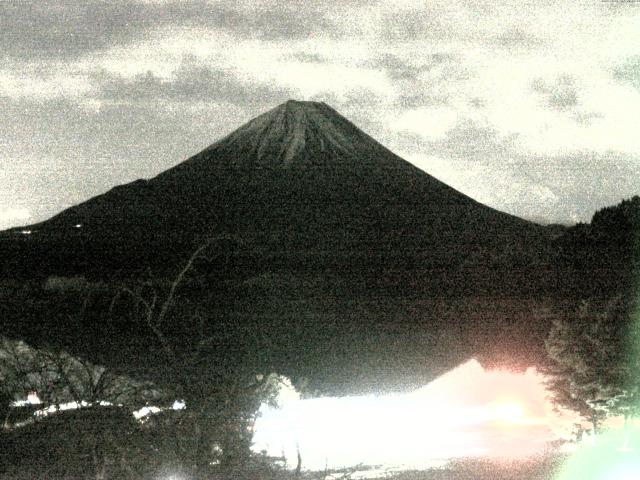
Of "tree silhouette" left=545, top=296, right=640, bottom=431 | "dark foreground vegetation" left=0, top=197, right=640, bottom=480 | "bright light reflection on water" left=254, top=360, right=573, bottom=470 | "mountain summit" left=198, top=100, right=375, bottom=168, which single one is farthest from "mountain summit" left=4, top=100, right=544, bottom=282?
"tree silhouette" left=545, top=296, right=640, bottom=431

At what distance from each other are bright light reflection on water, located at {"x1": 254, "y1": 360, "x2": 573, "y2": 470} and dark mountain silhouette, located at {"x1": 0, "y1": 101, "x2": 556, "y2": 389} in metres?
3.29

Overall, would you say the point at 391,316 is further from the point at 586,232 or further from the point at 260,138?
the point at 260,138

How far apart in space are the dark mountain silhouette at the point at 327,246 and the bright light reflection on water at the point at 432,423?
3286 millimetres

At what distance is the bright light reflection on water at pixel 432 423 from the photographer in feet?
78.9

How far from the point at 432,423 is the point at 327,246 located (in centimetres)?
10205

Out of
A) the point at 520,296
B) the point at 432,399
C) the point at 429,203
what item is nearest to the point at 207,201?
the point at 429,203

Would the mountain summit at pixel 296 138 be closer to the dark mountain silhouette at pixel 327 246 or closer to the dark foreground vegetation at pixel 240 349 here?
the dark mountain silhouette at pixel 327 246

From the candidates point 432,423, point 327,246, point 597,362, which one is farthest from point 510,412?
point 327,246

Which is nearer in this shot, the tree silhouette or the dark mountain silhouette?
the tree silhouette

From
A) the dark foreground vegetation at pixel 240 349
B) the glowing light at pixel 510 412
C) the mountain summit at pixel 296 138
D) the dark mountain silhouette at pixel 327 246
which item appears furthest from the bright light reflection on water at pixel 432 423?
the mountain summit at pixel 296 138

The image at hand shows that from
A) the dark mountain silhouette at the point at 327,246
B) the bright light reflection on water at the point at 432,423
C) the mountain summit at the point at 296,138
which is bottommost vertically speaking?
the bright light reflection on water at the point at 432,423

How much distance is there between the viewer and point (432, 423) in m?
31.8

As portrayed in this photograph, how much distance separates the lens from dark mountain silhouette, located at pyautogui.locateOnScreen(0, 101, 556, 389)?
→ 4728 centimetres

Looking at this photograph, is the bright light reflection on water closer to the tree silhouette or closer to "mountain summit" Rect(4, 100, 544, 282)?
the tree silhouette
